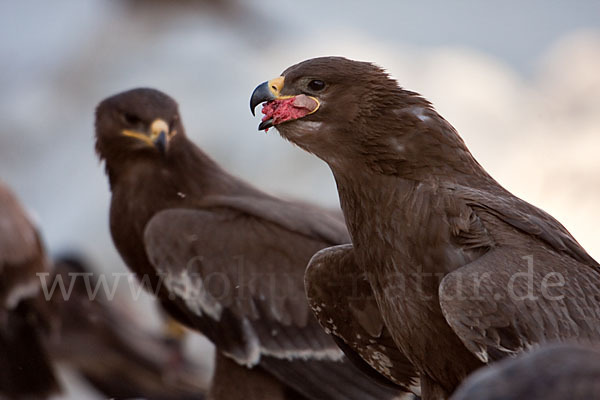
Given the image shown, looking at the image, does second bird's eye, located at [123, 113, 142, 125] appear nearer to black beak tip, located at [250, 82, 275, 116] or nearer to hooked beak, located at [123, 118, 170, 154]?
hooked beak, located at [123, 118, 170, 154]

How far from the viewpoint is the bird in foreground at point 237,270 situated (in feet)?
15.7

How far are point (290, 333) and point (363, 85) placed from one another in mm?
1676

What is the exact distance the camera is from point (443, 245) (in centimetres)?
328

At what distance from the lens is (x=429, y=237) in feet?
10.8

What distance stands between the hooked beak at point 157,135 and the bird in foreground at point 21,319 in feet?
7.09

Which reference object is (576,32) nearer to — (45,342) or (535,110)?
(535,110)

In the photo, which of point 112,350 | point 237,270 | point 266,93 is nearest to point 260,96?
point 266,93

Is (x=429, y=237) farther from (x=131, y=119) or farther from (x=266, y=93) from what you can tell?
(x=131, y=119)

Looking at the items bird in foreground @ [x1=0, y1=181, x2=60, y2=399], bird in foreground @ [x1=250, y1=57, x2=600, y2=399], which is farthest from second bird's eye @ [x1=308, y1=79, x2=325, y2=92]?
bird in foreground @ [x1=0, y1=181, x2=60, y2=399]

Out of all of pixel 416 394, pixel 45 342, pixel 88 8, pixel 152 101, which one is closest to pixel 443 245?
pixel 416 394

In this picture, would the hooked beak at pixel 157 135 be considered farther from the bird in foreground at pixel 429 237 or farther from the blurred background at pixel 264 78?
the blurred background at pixel 264 78

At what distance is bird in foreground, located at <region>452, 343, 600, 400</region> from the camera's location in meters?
2.06

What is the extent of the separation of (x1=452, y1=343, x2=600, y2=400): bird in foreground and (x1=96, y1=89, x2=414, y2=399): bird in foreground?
250 cm

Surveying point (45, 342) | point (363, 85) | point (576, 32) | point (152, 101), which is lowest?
point (45, 342)
